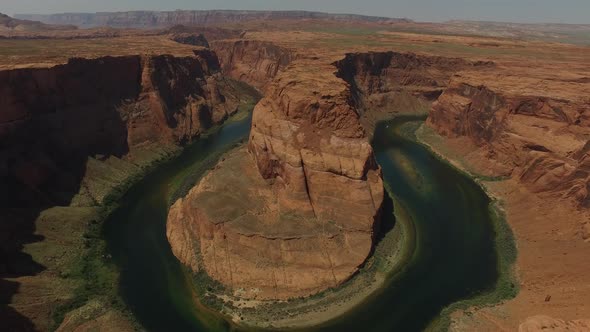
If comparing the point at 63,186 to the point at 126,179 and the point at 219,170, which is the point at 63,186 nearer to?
the point at 126,179

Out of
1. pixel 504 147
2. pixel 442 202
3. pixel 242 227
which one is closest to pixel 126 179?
pixel 242 227

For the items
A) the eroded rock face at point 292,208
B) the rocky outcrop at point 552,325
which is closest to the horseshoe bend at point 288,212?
the rocky outcrop at point 552,325

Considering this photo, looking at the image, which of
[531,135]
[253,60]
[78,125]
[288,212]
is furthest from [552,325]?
[253,60]

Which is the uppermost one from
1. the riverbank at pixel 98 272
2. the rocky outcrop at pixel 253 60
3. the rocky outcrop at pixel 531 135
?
the rocky outcrop at pixel 253 60

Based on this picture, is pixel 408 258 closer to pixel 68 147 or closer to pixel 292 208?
pixel 292 208

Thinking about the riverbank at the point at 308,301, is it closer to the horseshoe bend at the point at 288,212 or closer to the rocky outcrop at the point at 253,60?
the horseshoe bend at the point at 288,212
